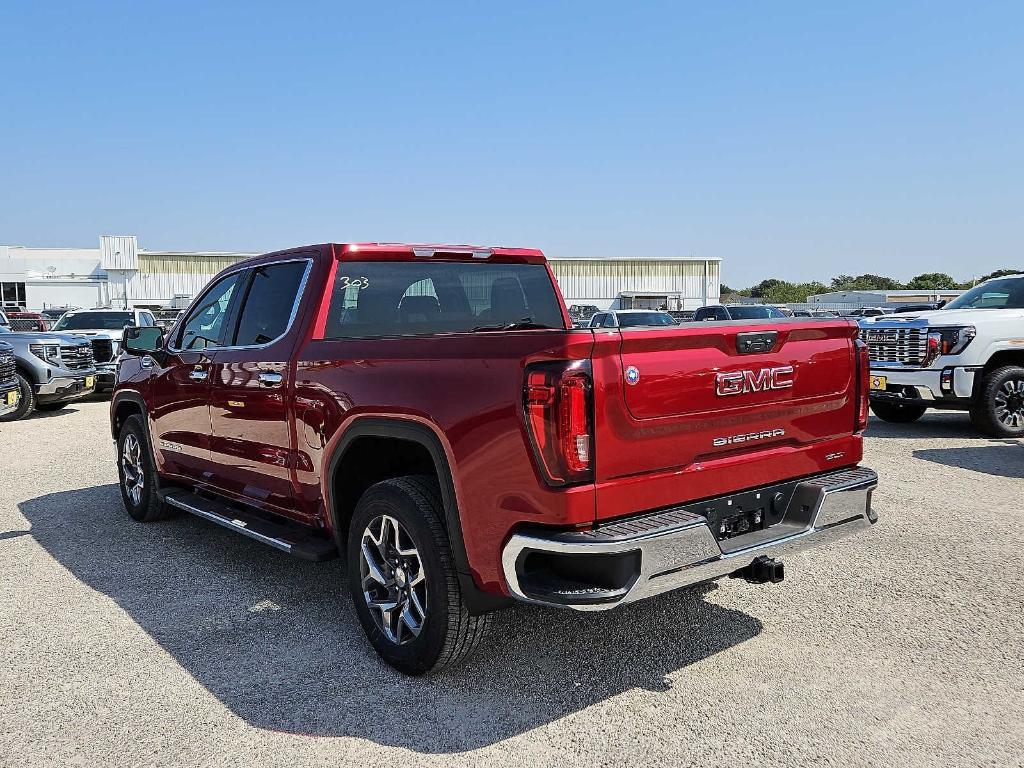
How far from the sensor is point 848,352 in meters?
3.91

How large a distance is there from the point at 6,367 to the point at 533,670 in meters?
10.8

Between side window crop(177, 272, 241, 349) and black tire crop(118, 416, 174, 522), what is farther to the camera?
black tire crop(118, 416, 174, 522)

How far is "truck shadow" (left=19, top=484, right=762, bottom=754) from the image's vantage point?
3.33m

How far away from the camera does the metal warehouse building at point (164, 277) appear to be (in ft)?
186

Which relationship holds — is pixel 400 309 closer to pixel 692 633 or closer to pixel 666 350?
pixel 666 350

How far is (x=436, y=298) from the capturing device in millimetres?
4812

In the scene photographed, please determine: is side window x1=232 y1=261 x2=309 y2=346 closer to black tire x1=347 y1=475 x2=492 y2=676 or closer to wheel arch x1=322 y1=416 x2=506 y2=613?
wheel arch x1=322 y1=416 x2=506 y2=613

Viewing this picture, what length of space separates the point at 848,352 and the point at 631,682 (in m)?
1.82

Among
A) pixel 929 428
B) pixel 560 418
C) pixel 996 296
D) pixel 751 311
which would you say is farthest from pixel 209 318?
pixel 751 311

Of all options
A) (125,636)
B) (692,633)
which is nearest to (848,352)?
(692,633)

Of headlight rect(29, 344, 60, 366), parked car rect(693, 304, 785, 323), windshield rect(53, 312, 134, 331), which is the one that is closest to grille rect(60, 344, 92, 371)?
headlight rect(29, 344, 60, 366)

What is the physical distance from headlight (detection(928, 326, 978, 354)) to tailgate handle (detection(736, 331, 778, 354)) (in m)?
7.22

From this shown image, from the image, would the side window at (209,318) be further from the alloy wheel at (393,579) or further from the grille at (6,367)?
the grille at (6,367)

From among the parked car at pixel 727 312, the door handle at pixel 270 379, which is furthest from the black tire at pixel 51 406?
the parked car at pixel 727 312
